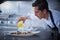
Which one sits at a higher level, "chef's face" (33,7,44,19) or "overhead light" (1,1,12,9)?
"overhead light" (1,1,12,9)

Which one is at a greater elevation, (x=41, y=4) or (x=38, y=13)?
(x=41, y=4)

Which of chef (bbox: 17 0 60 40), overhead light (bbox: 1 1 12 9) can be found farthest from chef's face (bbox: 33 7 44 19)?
overhead light (bbox: 1 1 12 9)

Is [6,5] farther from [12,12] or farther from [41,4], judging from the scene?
[41,4]

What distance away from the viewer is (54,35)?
699 inches

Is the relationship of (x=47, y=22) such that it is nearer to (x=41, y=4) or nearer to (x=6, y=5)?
(x=41, y=4)

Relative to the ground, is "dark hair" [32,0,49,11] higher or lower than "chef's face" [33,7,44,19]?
higher

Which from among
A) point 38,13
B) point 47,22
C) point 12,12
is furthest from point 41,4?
point 12,12

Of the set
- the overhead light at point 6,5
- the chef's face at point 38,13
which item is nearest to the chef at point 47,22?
the chef's face at point 38,13

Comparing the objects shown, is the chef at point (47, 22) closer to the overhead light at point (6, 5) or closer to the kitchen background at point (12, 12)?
the kitchen background at point (12, 12)

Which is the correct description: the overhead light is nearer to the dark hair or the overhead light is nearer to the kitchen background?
the kitchen background

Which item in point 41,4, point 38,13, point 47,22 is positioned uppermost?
point 41,4

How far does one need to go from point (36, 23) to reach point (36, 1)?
26 centimetres

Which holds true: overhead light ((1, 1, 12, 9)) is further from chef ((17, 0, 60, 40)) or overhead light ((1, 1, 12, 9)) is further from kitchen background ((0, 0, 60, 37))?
chef ((17, 0, 60, 40))

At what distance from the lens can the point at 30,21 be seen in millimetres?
17766
